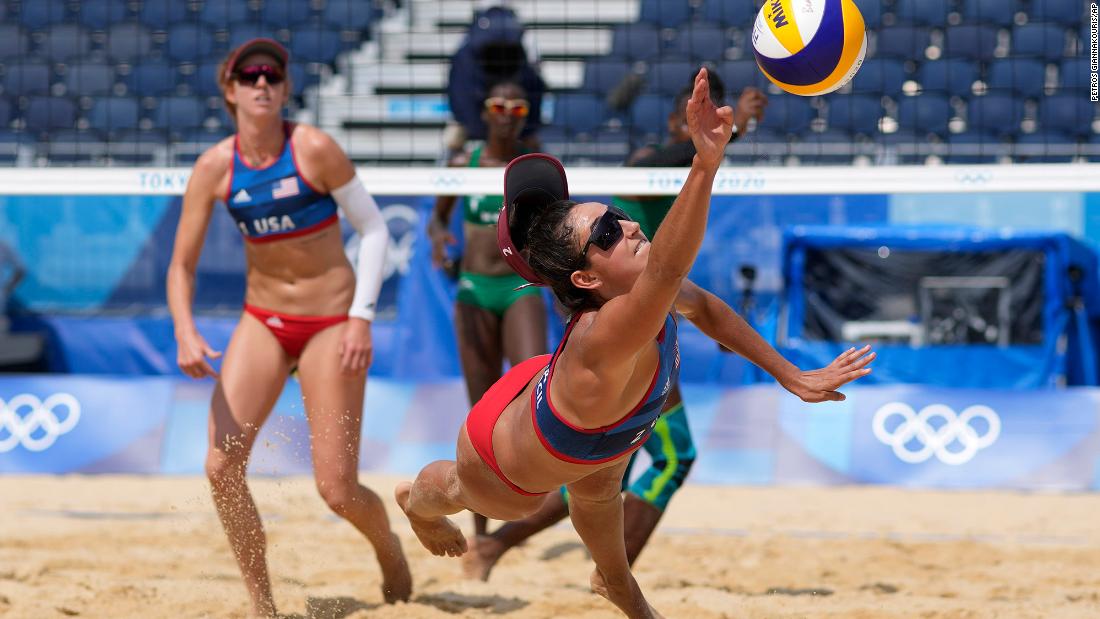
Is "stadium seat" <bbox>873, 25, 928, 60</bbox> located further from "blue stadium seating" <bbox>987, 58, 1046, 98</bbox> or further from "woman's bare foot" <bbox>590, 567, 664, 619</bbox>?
"woman's bare foot" <bbox>590, 567, 664, 619</bbox>

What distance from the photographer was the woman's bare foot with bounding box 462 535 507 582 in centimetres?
459

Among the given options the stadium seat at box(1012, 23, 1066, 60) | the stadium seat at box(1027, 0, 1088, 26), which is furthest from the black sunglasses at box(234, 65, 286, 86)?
the stadium seat at box(1012, 23, 1066, 60)

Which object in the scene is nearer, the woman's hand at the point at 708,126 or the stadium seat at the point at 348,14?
the woman's hand at the point at 708,126

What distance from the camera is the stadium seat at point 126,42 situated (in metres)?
10.7

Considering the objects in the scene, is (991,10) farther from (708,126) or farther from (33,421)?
(708,126)

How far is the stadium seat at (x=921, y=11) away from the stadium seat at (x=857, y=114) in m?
0.76

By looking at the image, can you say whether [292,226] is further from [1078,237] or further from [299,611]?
[1078,237]

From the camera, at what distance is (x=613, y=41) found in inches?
417

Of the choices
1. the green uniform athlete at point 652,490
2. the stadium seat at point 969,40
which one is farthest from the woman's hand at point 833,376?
the stadium seat at point 969,40

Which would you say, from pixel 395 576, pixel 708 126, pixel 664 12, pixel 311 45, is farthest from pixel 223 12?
pixel 708 126

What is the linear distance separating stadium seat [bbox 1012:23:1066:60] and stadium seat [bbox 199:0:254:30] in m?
6.66

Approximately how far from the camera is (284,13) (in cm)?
1100

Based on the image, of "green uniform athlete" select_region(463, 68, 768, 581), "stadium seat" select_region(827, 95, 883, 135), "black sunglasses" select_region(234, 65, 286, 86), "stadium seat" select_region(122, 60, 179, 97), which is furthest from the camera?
"stadium seat" select_region(122, 60, 179, 97)

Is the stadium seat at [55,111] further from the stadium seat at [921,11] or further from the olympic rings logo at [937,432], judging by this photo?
the olympic rings logo at [937,432]
